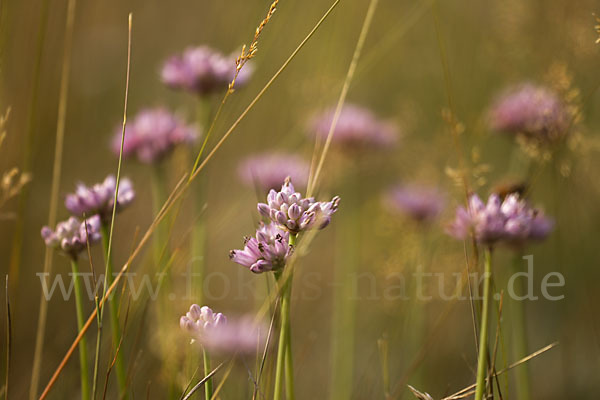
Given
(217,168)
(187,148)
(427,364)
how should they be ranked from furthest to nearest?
1. (217,168)
2. (427,364)
3. (187,148)

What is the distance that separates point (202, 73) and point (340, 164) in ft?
2.35

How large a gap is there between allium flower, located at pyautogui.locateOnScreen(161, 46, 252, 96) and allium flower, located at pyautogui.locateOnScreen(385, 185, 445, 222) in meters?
0.64

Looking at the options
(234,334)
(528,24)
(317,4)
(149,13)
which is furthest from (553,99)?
(149,13)

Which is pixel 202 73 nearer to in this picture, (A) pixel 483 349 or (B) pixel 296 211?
(B) pixel 296 211

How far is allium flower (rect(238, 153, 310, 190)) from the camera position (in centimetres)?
196

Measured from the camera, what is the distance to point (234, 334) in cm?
111

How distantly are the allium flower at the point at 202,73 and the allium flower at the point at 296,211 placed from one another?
2.86 feet

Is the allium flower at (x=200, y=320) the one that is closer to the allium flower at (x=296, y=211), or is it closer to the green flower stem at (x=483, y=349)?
the allium flower at (x=296, y=211)

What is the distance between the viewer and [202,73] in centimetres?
168

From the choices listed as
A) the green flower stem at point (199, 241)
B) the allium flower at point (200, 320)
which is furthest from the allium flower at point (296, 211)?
the green flower stem at point (199, 241)

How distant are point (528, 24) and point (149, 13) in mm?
2441

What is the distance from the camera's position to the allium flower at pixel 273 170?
1.96 meters

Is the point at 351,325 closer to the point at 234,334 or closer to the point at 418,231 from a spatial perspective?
the point at 418,231

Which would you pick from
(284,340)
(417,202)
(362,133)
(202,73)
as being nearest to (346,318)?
(417,202)
